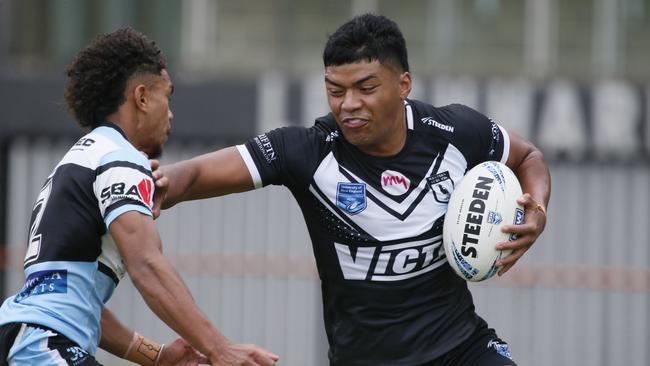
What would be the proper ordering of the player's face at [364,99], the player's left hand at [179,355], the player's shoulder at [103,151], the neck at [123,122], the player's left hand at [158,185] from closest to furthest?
the player's shoulder at [103,151] → the neck at [123,122] → the player's left hand at [158,185] → the player's left hand at [179,355] → the player's face at [364,99]

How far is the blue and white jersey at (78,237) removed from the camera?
5.09 metres

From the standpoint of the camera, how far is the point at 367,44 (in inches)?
237

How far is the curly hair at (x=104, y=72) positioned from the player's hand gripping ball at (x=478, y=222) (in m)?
1.64

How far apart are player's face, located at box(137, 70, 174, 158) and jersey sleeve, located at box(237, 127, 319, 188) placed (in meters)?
0.58

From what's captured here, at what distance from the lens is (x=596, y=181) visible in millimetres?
14641

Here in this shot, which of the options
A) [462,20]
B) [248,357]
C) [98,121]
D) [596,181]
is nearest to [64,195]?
[98,121]

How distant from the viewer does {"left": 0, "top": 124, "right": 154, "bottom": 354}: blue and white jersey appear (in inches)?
200

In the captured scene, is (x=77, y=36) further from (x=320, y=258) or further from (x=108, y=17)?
(x=320, y=258)

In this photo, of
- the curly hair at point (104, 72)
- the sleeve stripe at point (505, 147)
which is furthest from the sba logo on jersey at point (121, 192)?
the sleeve stripe at point (505, 147)

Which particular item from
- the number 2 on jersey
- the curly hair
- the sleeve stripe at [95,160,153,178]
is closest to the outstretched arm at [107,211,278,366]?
the sleeve stripe at [95,160,153,178]

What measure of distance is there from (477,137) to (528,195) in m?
0.45

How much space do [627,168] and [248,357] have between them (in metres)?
10.3

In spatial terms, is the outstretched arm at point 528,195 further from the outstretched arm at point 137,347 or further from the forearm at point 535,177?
the outstretched arm at point 137,347

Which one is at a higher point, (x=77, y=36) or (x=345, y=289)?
(x=77, y=36)
